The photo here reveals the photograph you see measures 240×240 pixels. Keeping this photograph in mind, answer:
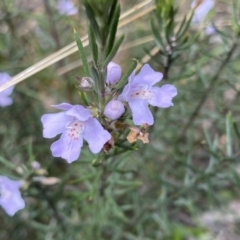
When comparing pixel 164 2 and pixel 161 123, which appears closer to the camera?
pixel 164 2

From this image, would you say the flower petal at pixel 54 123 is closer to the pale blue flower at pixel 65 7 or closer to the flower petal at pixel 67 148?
the flower petal at pixel 67 148

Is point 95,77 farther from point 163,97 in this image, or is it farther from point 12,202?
point 12,202

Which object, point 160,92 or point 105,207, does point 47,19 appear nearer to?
point 105,207

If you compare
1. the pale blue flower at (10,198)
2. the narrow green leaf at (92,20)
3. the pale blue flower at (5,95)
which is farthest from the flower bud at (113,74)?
the pale blue flower at (5,95)

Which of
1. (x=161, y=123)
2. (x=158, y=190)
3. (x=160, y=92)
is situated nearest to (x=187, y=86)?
(x=161, y=123)

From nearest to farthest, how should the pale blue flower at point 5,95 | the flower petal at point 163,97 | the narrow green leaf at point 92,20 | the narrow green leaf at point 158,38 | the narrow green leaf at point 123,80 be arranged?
the narrow green leaf at point 92,20 < the narrow green leaf at point 123,80 < the flower petal at point 163,97 < the narrow green leaf at point 158,38 < the pale blue flower at point 5,95

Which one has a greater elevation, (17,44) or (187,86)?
(17,44)

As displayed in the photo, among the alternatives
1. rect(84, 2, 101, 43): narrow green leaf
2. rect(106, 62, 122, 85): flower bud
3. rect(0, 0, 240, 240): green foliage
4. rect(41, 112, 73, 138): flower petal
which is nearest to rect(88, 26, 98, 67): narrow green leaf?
rect(84, 2, 101, 43): narrow green leaf
